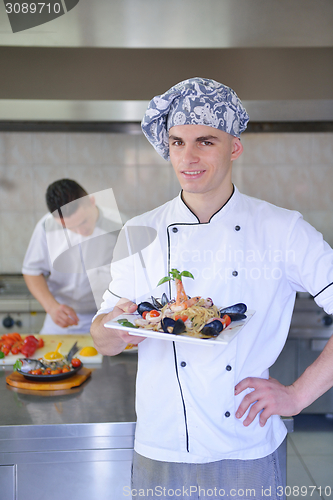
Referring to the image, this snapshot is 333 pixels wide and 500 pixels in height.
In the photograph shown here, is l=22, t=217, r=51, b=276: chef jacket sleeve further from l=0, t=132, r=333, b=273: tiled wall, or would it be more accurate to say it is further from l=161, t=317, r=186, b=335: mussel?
l=161, t=317, r=186, b=335: mussel

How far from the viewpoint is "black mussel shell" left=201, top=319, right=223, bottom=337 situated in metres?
0.93

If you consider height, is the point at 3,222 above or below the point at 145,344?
below

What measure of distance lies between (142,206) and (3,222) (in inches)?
42.5

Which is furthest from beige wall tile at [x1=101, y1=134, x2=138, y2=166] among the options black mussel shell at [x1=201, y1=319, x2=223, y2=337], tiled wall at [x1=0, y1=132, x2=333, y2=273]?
black mussel shell at [x1=201, y1=319, x2=223, y2=337]

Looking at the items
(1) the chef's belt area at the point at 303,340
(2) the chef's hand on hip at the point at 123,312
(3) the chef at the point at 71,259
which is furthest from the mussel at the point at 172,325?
(1) the chef's belt area at the point at 303,340

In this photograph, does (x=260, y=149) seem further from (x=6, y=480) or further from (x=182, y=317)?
(x=6, y=480)

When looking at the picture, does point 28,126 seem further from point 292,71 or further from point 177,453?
point 177,453

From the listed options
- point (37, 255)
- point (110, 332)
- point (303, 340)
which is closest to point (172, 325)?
point (110, 332)

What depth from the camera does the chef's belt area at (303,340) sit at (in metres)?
2.92

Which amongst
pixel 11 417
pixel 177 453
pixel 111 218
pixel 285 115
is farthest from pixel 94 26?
pixel 177 453

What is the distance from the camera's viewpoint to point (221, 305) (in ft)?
3.81

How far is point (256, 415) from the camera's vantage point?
3.51ft

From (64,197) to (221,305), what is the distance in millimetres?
1261

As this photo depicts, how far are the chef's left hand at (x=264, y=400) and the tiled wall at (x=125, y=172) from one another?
2406 millimetres
